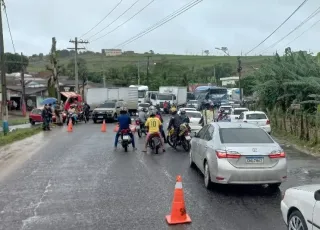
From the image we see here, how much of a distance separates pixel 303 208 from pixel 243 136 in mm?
4374

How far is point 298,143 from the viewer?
1950cm

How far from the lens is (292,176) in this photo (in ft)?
38.7

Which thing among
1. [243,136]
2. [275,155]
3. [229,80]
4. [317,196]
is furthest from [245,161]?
[229,80]

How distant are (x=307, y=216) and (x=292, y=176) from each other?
6.49 metres

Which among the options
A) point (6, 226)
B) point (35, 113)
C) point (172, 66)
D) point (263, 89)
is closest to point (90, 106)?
point (35, 113)

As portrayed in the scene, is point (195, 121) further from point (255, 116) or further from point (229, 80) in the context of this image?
point (229, 80)

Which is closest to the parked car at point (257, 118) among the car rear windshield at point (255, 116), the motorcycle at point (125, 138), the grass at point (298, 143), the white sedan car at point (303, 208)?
the car rear windshield at point (255, 116)

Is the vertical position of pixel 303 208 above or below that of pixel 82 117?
above

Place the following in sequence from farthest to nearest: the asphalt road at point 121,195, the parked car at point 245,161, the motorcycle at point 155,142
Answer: the motorcycle at point 155,142 → the parked car at point 245,161 → the asphalt road at point 121,195

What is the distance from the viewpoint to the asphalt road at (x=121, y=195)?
292 inches

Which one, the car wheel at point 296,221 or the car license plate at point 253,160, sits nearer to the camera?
the car wheel at point 296,221

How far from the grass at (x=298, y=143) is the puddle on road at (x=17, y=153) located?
10426mm

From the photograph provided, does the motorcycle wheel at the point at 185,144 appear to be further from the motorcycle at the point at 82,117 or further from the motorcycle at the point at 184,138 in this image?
the motorcycle at the point at 82,117

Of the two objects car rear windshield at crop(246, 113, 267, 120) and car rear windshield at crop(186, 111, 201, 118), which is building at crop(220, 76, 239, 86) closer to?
car rear windshield at crop(186, 111, 201, 118)
